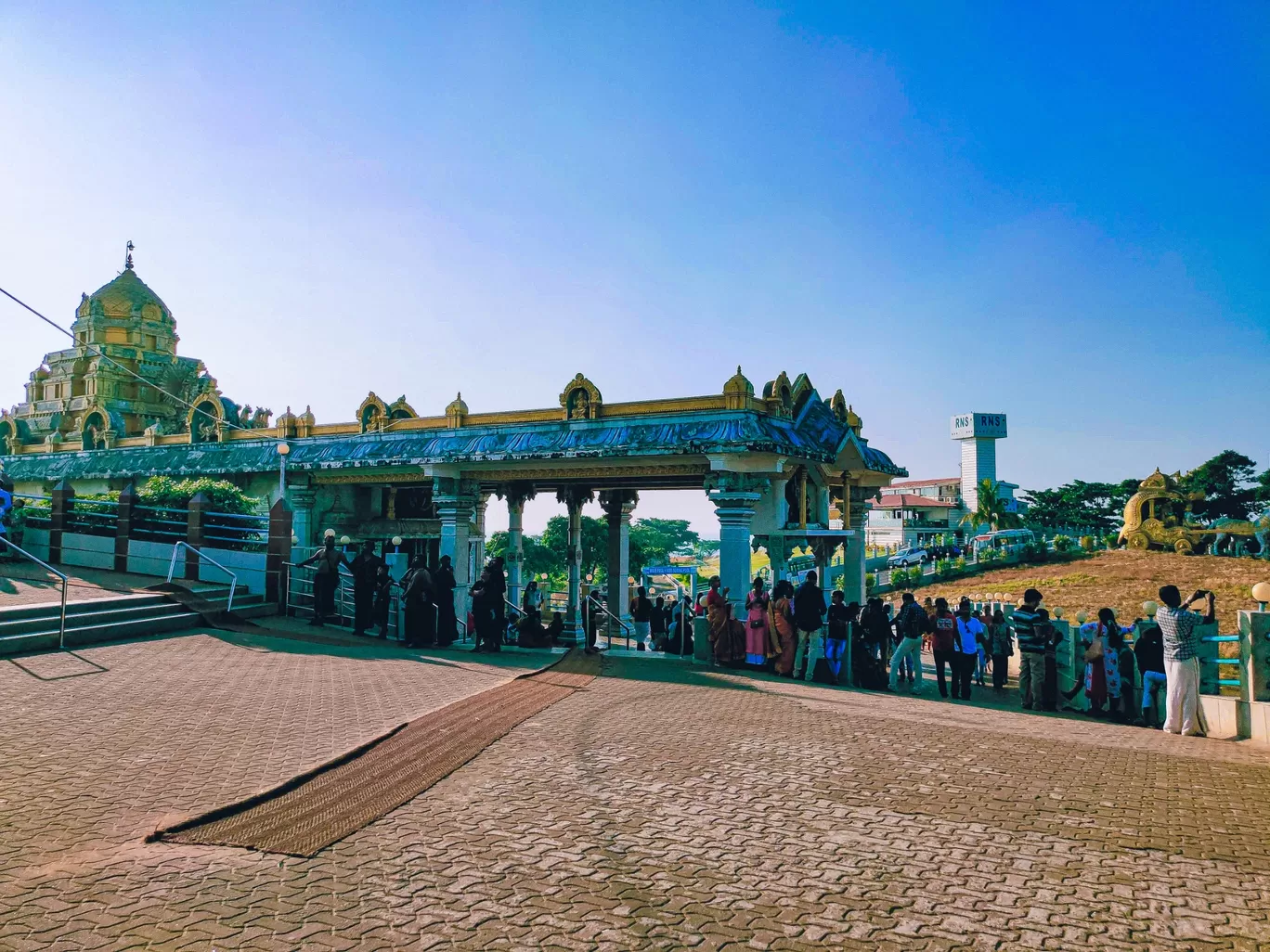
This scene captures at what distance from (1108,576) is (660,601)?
31.0 meters

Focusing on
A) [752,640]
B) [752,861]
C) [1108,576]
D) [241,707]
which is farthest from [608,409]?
Result: [1108,576]

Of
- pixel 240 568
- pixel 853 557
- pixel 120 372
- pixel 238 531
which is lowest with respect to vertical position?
pixel 240 568

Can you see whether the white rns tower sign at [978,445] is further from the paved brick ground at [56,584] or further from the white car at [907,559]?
the paved brick ground at [56,584]

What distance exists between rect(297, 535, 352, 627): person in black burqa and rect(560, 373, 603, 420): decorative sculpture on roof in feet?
17.7

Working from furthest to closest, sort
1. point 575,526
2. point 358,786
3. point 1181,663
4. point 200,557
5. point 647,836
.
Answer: point 575,526 → point 200,557 → point 1181,663 → point 358,786 → point 647,836

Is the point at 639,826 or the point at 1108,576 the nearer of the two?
the point at 639,826

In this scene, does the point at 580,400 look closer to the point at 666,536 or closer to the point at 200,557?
the point at 200,557

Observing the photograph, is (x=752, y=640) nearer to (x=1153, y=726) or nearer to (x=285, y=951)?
(x=1153, y=726)

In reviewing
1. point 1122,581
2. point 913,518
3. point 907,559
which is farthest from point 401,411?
point 913,518

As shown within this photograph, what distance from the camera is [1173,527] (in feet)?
145

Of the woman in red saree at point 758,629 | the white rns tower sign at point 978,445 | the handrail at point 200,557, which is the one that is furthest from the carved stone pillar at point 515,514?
the white rns tower sign at point 978,445

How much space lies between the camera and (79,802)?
5.31 m

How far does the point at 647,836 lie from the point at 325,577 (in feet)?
39.2

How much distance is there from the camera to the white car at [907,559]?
4997cm
